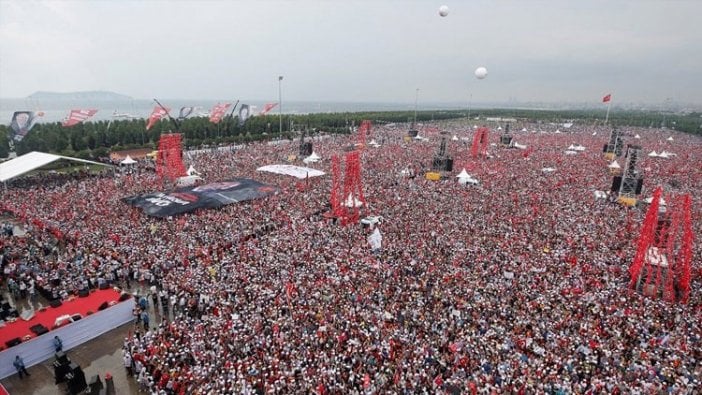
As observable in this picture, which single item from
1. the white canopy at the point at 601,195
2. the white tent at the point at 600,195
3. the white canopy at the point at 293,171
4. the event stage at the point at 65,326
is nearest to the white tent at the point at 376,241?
the event stage at the point at 65,326

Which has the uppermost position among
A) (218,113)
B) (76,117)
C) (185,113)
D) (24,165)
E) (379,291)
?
(185,113)

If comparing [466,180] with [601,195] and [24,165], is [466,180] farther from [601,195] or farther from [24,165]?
[24,165]

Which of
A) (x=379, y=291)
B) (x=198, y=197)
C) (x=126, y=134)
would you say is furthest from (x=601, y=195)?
(x=126, y=134)

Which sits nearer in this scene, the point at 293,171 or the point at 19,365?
the point at 19,365

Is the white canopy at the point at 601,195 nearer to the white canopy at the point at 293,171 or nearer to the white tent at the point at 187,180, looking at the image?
the white canopy at the point at 293,171

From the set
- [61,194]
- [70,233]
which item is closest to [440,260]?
[70,233]

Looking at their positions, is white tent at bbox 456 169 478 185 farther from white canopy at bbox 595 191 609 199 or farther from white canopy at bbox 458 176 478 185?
white canopy at bbox 595 191 609 199

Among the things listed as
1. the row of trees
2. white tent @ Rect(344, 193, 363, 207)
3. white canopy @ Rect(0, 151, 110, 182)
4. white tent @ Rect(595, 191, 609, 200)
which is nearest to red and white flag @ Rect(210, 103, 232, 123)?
the row of trees
